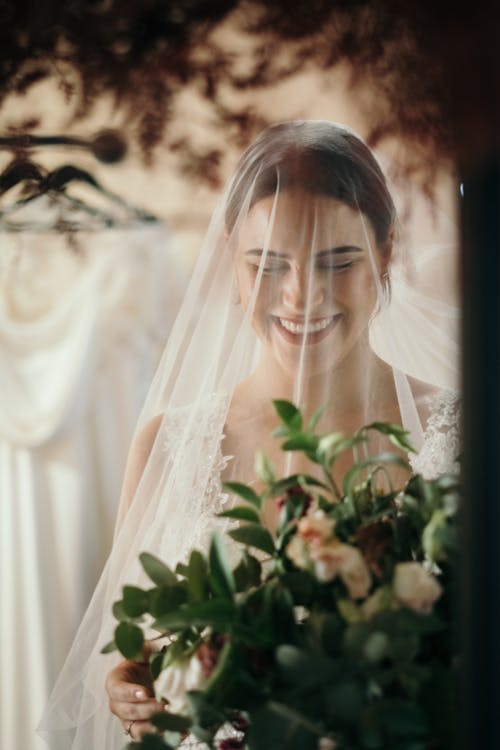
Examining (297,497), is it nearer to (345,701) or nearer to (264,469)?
(264,469)

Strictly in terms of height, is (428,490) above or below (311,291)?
below

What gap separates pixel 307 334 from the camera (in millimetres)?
1477

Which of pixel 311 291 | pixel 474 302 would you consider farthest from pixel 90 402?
pixel 474 302

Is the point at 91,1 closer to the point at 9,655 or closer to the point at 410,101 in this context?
the point at 410,101

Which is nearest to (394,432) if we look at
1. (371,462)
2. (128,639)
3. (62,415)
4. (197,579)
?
(371,462)

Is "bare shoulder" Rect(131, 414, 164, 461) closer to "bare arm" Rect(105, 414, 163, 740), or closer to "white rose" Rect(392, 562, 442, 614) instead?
"bare arm" Rect(105, 414, 163, 740)

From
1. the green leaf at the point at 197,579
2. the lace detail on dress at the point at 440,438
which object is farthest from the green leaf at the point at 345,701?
the lace detail on dress at the point at 440,438

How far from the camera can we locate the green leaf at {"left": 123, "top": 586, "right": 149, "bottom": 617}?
1031mm

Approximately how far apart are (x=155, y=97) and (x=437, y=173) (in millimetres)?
550

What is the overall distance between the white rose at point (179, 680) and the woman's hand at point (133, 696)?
0.89 ft

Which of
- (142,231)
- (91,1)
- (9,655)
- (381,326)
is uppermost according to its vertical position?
(91,1)

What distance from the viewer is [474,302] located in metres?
0.67

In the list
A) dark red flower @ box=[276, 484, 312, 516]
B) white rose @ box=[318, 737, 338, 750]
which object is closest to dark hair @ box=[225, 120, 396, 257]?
dark red flower @ box=[276, 484, 312, 516]

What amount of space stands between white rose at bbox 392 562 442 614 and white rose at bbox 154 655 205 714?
0.24 m
